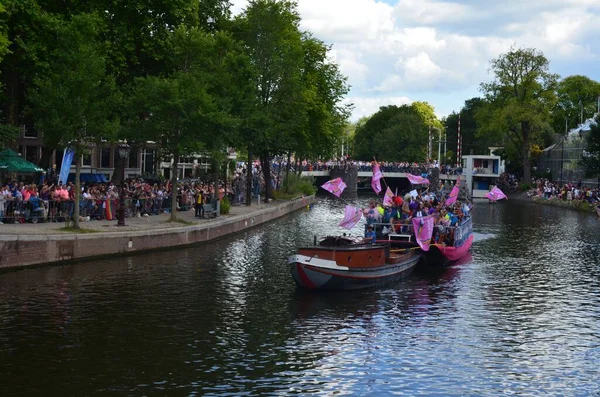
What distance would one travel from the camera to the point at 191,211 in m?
48.5

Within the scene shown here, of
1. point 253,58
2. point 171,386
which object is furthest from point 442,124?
point 171,386

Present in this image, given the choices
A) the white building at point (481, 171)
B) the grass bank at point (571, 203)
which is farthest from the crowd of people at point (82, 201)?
the white building at point (481, 171)

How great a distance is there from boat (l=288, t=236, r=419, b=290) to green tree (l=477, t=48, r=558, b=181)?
75.2m

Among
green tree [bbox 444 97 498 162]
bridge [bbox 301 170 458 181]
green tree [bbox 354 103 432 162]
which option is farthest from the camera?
green tree [bbox 444 97 498 162]

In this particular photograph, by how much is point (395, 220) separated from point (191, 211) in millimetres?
16961

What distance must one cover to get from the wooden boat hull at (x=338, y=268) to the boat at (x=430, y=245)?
16.0 feet

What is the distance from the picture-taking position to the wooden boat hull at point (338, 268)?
27047 millimetres

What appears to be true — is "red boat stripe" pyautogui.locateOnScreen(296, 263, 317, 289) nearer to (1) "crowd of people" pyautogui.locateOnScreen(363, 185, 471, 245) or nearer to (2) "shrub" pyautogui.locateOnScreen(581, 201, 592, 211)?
(1) "crowd of people" pyautogui.locateOnScreen(363, 185, 471, 245)

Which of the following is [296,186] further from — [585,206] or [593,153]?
[593,153]

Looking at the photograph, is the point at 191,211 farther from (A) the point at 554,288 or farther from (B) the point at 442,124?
(B) the point at 442,124

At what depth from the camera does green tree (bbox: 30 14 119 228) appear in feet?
110

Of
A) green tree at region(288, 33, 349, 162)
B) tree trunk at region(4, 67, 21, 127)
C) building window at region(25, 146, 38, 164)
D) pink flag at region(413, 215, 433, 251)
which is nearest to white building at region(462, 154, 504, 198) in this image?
green tree at region(288, 33, 349, 162)

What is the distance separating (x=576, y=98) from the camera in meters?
128

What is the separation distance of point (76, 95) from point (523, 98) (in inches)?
3158
